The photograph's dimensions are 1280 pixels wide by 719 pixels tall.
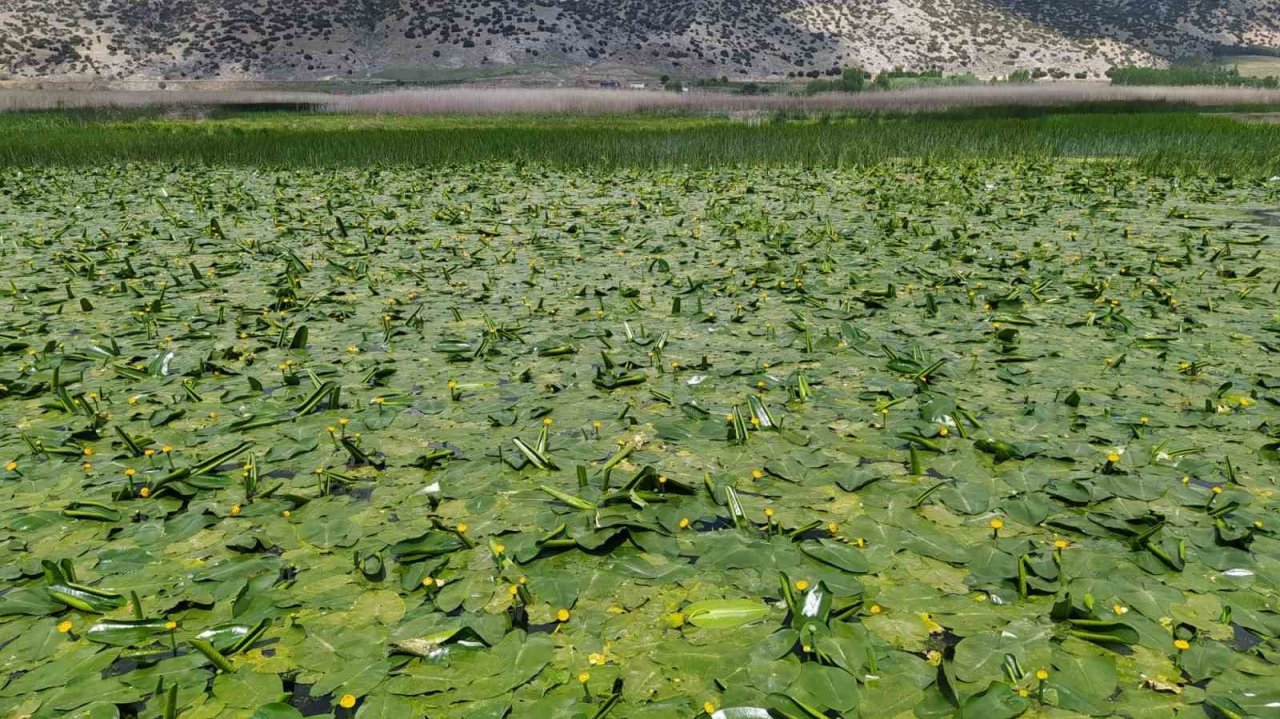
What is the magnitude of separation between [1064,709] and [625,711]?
4.22 feet

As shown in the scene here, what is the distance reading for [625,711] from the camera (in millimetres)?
2326

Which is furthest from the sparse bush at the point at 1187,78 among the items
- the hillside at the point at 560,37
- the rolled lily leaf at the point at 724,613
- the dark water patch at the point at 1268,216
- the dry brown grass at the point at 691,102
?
the rolled lily leaf at the point at 724,613

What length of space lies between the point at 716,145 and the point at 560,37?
5390 cm

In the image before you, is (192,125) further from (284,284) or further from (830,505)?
(830,505)

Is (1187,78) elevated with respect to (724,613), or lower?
elevated

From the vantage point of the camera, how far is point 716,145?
62.8 feet

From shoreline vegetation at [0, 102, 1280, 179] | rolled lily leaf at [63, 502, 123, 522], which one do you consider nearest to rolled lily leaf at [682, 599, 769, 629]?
rolled lily leaf at [63, 502, 123, 522]

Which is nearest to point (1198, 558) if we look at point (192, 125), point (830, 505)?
point (830, 505)

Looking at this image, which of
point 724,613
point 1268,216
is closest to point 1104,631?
point 724,613

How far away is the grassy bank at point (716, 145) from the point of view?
1733cm

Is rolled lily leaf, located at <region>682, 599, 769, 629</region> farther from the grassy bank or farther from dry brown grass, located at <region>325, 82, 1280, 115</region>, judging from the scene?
dry brown grass, located at <region>325, 82, 1280, 115</region>

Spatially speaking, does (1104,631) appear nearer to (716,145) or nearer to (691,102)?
(716,145)

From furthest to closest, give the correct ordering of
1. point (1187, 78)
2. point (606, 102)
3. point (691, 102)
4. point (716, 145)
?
1. point (1187, 78)
2. point (606, 102)
3. point (691, 102)
4. point (716, 145)

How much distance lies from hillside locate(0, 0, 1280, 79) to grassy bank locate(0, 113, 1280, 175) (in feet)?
150
